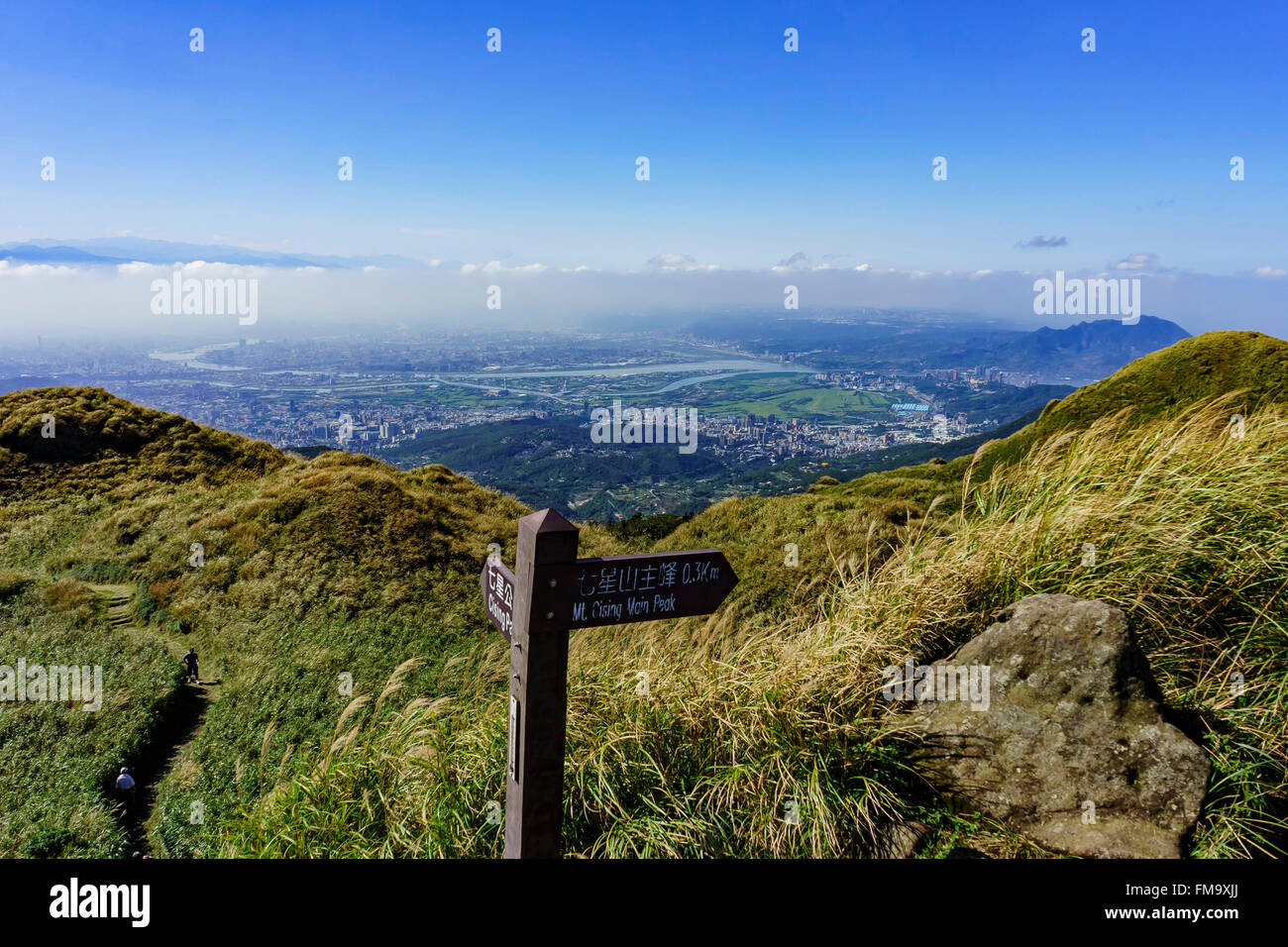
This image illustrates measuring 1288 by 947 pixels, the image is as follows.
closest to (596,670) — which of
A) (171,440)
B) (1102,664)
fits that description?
(1102,664)

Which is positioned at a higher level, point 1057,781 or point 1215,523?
point 1215,523

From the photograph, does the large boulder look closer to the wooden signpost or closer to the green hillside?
the green hillside

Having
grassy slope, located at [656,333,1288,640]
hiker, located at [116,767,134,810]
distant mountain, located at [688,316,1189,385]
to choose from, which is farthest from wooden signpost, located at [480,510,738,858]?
distant mountain, located at [688,316,1189,385]

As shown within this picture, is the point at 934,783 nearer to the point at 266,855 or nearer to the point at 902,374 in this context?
the point at 266,855

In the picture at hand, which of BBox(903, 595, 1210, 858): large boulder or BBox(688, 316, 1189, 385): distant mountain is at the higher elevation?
BBox(688, 316, 1189, 385): distant mountain

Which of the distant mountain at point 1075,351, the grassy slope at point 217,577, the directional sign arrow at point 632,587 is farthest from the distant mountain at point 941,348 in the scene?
the directional sign arrow at point 632,587

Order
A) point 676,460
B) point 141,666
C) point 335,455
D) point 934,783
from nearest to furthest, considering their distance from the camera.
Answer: point 934,783 < point 141,666 < point 335,455 < point 676,460
